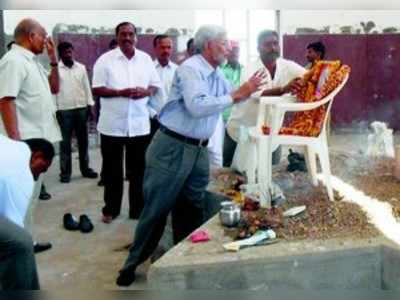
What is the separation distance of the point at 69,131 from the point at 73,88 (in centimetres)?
32

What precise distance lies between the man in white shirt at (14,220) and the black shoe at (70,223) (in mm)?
1421

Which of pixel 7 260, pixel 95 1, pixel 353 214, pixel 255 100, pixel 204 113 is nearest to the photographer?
pixel 95 1

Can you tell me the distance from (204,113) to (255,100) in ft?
2.80

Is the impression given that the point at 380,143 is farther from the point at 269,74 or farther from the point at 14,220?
the point at 14,220

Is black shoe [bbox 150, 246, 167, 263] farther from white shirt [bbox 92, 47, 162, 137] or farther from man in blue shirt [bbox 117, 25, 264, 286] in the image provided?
white shirt [bbox 92, 47, 162, 137]

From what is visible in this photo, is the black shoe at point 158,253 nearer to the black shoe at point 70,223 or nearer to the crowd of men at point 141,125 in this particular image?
the crowd of men at point 141,125

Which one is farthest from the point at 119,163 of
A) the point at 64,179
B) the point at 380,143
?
the point at 380,143

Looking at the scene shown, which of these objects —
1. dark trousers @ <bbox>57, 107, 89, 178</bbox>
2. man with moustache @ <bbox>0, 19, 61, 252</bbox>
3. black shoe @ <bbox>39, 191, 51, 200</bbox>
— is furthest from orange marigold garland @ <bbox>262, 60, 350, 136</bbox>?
Result: dark trousers @ <bbox>57, 107, 89, 178</bbox>

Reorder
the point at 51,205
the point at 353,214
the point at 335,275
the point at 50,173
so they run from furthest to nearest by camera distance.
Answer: the point at 50,173 → the point at 51,205 → the point at 353,214 → the point at 335,275

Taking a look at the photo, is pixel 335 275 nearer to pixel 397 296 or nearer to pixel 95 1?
pixel 397 296

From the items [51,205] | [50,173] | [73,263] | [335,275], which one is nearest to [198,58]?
[335,275]

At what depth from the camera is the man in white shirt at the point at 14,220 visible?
1.29 meters

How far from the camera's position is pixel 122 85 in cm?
264

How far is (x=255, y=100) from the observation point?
8.49ft
